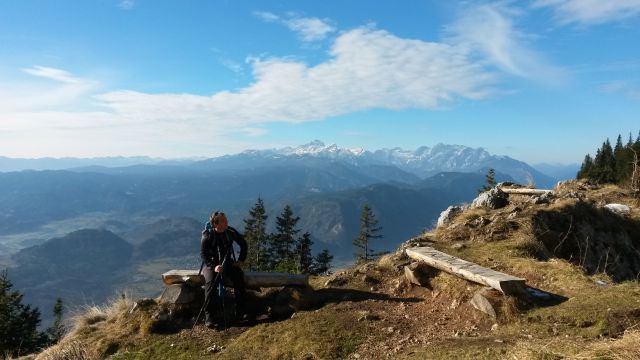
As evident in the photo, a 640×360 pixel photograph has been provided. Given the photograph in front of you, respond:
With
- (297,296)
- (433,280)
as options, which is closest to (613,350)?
(433,280)

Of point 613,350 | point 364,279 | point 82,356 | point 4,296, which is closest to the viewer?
point 613,350

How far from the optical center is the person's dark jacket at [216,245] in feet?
39.5

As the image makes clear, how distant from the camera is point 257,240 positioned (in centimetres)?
6794

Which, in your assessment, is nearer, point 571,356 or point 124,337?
point 571,356

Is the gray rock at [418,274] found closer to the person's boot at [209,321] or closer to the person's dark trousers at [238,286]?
the person's dark trousers at [238,286]

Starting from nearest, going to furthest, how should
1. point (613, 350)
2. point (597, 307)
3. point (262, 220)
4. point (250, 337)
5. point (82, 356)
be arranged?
point (613, 350) < point (597, 307) < point (250, 337) < point (82, 356) < point (262, 220)

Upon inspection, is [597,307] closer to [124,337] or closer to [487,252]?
[487,252]

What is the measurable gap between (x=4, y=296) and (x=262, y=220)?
1306 inches

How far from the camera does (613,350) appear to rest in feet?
18.8

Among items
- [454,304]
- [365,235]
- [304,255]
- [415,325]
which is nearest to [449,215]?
[454,304]

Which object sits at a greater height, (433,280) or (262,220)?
(433,280)

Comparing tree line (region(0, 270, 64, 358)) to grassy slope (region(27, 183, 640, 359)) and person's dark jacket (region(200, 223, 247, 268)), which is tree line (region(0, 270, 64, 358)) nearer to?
grassy slope (region(27, 183, 640, 359))

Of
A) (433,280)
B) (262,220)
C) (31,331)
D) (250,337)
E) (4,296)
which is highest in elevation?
(433,280)

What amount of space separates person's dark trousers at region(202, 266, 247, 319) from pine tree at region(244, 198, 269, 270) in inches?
2051
